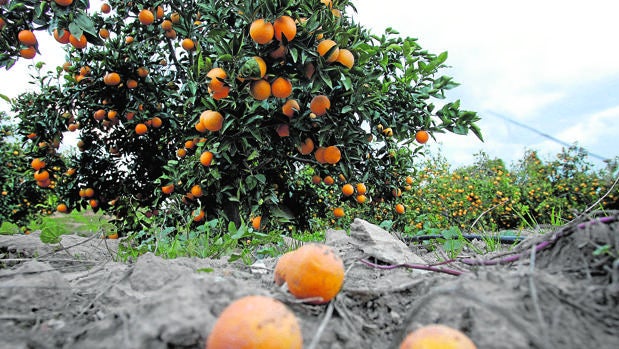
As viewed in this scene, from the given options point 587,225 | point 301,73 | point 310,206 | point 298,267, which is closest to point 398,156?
point 310,206

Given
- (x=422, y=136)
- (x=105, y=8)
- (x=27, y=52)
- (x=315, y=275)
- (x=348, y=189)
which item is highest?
(x=105, y=8)

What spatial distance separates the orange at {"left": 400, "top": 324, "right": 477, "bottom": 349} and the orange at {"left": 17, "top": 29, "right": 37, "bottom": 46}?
3.56 metres

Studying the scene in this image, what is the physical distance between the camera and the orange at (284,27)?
239 cm

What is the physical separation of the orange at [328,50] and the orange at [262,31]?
1.16 feet

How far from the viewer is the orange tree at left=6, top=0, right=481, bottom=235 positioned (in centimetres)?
261

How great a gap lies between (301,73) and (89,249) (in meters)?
2.41

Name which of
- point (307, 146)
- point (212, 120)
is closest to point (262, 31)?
point (212, 120)

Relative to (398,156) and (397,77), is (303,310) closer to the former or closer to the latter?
(397,77)

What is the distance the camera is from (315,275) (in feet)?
3.15

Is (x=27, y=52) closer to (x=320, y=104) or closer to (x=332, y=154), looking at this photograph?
(x=320, y=104)

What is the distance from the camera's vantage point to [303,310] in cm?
100

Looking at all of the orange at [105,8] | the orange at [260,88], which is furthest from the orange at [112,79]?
the orange at [260,88]

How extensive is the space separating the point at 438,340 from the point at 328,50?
2.15m

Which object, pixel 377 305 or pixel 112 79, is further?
pixel 112 79
